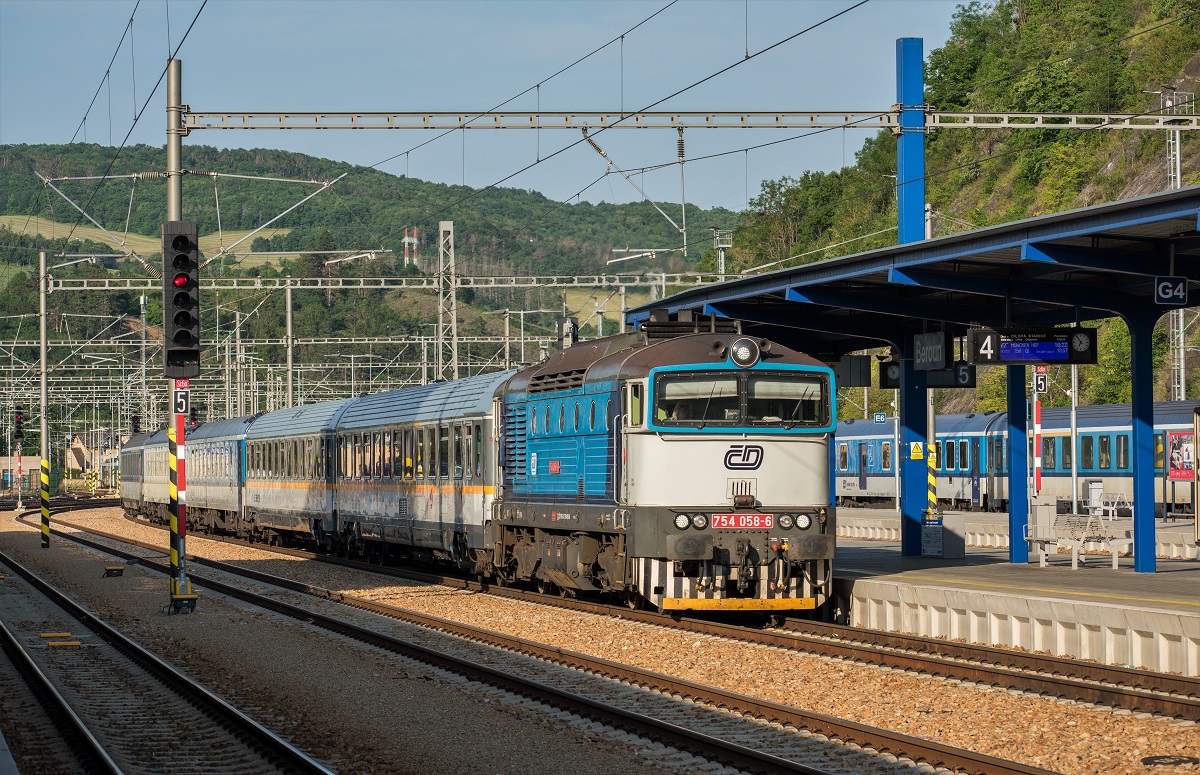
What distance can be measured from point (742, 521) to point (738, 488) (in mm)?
436

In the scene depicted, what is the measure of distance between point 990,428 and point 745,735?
1529 inches

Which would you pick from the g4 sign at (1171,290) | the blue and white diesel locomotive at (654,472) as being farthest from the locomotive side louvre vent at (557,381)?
the g4 sign at (1171,290)

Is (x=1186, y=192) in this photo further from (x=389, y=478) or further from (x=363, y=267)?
(x=363, y=267)

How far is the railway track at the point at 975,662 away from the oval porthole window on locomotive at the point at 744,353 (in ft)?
11.3

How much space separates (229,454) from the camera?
47438mm

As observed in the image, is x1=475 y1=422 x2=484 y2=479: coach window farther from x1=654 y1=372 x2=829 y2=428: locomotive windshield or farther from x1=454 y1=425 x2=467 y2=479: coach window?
x1=654 y1=372 x2=829 y2=428: locomotive windshield

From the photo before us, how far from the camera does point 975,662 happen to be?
15625 millimetres

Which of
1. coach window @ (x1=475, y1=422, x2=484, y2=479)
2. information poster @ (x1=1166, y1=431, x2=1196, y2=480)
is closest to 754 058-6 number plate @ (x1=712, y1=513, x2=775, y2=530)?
coach window @ (x1=475, y1=422, x2=484, y2=479)

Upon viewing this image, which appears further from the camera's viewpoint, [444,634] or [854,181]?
[854,181]

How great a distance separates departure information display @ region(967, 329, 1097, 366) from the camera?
2178 cm

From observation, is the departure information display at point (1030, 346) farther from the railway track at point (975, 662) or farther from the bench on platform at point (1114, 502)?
the bench on platform at point (1114, 502)

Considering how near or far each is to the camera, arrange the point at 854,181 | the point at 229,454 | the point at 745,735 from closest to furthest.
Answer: the point at 745,735 → the point at 229,454 → the point at 854,181

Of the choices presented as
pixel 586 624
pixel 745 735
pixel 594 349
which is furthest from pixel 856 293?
pixel 745 735

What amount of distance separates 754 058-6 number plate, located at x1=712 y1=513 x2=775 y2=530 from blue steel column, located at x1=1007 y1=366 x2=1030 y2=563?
8046 millimetres
